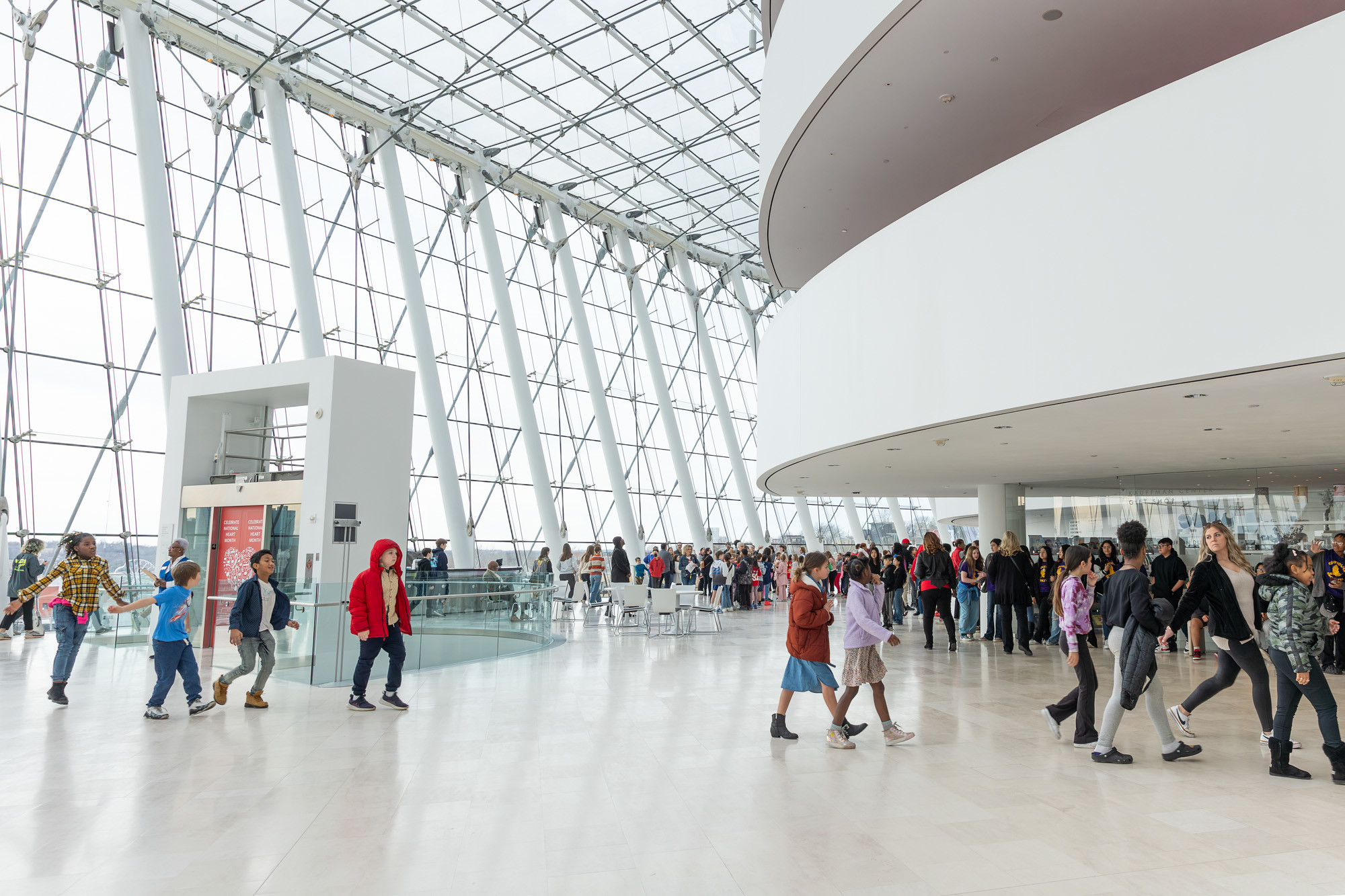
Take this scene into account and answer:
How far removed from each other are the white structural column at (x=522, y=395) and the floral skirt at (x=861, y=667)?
18.0 meters

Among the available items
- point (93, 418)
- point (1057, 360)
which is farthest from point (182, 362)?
point (1057, 360)

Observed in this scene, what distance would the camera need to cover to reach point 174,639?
7562mm

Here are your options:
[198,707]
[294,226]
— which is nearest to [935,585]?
[198,707]

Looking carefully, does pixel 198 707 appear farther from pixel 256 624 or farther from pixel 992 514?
pixel 992 514

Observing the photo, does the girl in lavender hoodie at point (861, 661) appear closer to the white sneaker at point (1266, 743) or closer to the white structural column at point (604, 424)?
the white sneaker at point (1266, 743)

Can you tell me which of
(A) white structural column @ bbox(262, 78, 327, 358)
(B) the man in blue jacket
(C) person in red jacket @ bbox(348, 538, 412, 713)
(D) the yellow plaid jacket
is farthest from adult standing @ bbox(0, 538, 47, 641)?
(C) person in red jacket @ bbox(348, 538, 412, 713)

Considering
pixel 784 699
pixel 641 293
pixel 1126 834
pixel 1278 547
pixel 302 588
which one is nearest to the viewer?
pixel 1126 834

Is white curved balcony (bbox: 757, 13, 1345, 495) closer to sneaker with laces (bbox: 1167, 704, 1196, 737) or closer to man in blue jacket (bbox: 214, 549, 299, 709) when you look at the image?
sneaker with laces (bbox: 1167, 704, 1196, 737)

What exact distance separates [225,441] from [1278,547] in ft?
47.2

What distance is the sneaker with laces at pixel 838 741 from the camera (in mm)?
6594

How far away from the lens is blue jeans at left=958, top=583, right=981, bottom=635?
14.7m

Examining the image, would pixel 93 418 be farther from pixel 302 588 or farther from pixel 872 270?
pixel 872 270

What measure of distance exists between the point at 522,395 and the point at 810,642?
19.0 meters

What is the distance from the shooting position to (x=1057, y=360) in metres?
6.90
